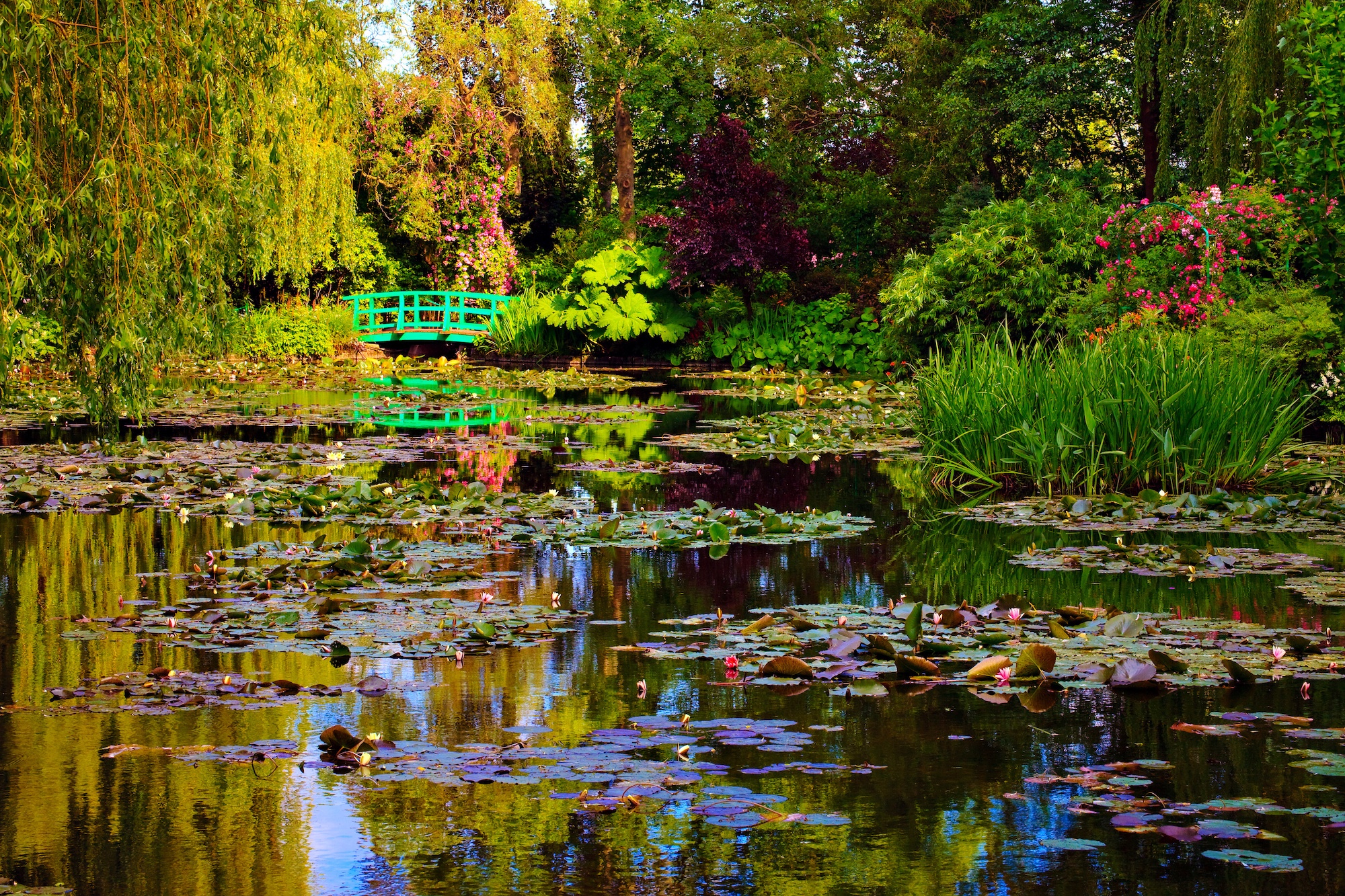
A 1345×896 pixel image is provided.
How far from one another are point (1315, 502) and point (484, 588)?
15.6ft

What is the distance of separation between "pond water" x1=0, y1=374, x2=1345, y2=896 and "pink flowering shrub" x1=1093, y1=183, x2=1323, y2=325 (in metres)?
7.83

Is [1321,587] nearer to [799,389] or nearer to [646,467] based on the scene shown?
[646,467]

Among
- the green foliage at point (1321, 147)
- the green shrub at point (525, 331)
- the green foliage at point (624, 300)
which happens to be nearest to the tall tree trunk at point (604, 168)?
the green shrub at point (525, 331)

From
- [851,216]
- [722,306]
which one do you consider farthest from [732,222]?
[851,216]

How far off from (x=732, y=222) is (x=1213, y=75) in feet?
31.6

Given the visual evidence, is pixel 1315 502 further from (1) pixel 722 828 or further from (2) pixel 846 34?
(2) pixel 846 34

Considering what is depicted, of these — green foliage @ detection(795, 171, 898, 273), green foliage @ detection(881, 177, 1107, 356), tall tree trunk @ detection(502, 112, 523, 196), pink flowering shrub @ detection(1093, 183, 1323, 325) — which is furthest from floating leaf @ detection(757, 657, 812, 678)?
tall tree trunk @ detection(502, 112, 523, 196)

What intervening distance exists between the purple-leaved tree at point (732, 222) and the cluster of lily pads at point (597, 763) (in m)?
19.4

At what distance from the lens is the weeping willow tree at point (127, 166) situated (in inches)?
259

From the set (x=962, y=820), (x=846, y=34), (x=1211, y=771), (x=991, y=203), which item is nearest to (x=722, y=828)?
(x=962, y=820)

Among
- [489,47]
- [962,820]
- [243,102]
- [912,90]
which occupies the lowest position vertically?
[962,820]

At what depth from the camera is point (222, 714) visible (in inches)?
159

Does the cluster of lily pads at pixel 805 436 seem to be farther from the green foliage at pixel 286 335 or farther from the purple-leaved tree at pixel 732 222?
the green foliage at pixel 286 335

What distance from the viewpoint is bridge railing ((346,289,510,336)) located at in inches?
1035
